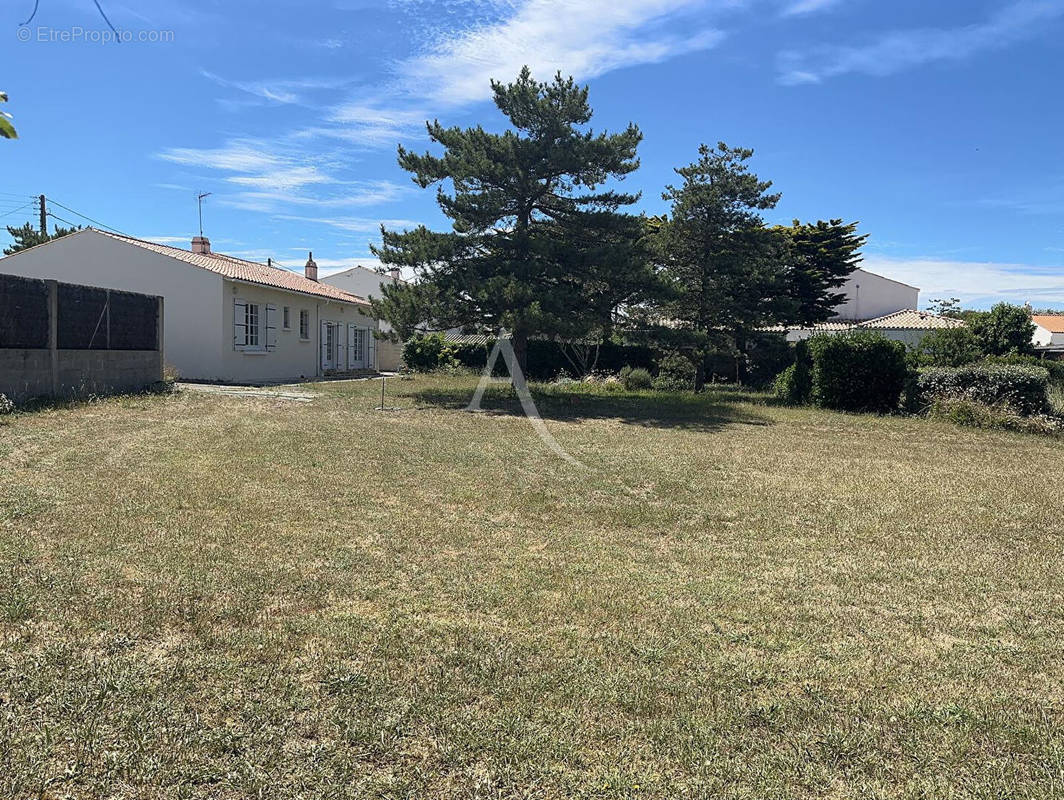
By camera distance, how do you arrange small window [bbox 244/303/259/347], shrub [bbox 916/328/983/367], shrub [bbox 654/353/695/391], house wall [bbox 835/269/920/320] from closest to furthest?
shrub [bbox 916/328/983/367] → small window [bbox 244/303/259/347] → shrub [bbox 654/353/695/391] → house wall [bbox 835/269/920/320]


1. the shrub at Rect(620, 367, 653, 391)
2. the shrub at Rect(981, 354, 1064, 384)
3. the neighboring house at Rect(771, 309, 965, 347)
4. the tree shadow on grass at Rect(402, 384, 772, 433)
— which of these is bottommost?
the tree shadow on grass at Rect(402, 384, 772, 433)

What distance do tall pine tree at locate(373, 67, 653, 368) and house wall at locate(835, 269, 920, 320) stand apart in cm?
2731

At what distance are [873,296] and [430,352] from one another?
27.8 m

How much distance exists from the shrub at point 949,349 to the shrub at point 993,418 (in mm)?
2593

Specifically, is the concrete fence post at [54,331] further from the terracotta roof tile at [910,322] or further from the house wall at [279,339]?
the terracotta roof tile at [910,322]

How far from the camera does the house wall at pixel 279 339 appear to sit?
59.7 ft

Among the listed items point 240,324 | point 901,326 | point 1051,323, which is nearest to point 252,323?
point 240,324

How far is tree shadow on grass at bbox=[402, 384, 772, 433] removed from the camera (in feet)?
44.0

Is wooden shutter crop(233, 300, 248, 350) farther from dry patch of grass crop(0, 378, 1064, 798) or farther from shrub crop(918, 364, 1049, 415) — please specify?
shrub crop(918, 364, 1049, 415)

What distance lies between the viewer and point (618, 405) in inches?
626

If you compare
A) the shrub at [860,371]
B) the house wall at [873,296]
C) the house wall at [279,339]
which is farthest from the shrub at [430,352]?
the house wall at [873,296]

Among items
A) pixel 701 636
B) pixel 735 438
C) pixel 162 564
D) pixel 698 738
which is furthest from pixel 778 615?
pixel 735 438

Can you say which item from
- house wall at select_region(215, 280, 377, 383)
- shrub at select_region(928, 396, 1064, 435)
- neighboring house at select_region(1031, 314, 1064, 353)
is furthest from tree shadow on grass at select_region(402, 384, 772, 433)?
neighboring house at select_region(1031, 314, 1064, 353)

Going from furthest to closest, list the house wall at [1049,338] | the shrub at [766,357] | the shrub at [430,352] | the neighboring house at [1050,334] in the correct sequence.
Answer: the house wall at [1049,338]
the neighboring house at [1050,334]
the shrub at [430,352]
the shrub at [766,357]
